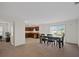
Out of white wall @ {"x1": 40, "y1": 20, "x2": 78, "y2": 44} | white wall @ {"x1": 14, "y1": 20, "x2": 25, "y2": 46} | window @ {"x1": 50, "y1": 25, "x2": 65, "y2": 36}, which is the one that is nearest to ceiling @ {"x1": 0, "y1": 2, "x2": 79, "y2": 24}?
white wall @ {"x1": 14, "y1": 20, "x2": 25, "y2": 46}

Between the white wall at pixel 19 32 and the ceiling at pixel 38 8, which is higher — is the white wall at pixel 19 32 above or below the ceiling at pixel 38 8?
below

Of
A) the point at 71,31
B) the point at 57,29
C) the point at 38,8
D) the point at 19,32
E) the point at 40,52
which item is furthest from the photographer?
the point at 57,29

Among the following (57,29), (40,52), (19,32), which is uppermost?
(57,29)

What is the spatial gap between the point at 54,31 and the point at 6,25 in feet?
16.3

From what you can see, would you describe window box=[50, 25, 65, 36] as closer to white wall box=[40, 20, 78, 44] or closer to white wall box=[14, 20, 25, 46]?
white wall box=[40, 20, 78, 44]

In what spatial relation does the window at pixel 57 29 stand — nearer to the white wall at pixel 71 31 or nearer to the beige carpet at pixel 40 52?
the white wall at pixel 71 31

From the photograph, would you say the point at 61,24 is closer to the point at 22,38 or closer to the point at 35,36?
the point at 22,38

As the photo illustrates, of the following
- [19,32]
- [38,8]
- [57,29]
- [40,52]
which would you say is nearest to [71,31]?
[57,29]

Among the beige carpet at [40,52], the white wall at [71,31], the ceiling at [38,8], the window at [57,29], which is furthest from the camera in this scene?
the window at [57,29]

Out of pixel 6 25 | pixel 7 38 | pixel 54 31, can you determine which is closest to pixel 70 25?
pixel 54 31

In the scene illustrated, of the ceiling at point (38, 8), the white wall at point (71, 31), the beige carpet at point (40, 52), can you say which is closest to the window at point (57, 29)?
the white wall at point (71, 31)

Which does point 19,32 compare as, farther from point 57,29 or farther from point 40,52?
point 57,29

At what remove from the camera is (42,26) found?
39.0 ft

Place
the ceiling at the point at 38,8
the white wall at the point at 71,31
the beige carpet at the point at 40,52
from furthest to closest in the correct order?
the white wall at the point at 71,31 → the beige carpet at the point at 40,52 → the ceiling at the point at 38,8
